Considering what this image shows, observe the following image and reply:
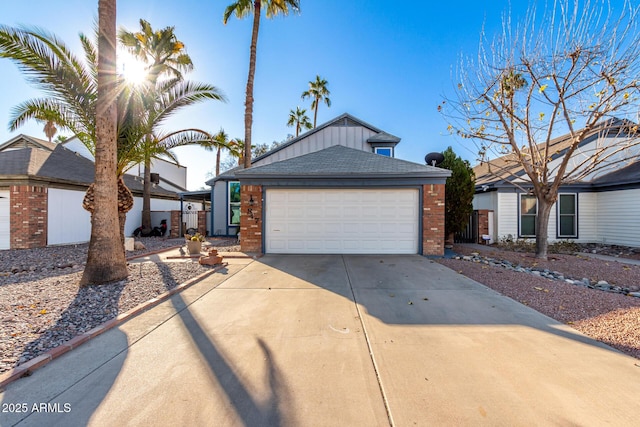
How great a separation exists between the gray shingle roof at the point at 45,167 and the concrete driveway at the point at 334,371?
10483 millimetres

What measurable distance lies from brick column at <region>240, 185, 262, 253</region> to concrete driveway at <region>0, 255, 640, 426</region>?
4.59 metres

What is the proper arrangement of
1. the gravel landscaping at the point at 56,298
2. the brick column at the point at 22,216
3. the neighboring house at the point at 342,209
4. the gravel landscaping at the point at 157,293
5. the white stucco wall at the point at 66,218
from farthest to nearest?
the white stucco wall at the point at 66,218 → the brick column at the point at 22,216 → the neighboring house at the point at 342,209 → the gravel landscaping at the point at 157,293 → the gravel landscaping at the point at 56,298

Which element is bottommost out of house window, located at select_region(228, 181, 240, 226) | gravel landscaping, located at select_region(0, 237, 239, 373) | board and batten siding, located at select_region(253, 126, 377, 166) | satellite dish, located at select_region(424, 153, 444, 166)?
gravel landscaping, located at select_region(0, 237, 239, 373)

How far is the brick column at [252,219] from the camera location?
9.07m

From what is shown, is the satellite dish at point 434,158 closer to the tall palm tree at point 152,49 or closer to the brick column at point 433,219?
the brick column at point 433,219

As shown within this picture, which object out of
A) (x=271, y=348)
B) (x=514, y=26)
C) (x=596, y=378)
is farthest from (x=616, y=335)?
(x=514, y=26)

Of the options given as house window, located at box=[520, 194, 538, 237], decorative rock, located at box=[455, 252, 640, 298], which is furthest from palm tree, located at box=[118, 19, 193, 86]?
house window, located at box=[520, 194, 538, 237]

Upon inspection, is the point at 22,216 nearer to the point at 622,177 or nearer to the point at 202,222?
the point at 202,222

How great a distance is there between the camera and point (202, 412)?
2174 mm

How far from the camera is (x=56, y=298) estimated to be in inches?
181

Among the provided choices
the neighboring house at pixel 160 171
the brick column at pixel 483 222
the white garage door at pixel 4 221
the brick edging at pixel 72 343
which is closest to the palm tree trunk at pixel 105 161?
the brick edging at pixel 72 343

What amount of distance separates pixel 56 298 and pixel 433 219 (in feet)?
29.5

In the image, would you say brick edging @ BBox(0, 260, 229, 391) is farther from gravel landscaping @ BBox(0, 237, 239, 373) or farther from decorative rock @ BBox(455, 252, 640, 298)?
decorative rock @ BBox(455, 252, 640, 298)

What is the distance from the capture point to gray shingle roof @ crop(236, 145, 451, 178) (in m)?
8.64
